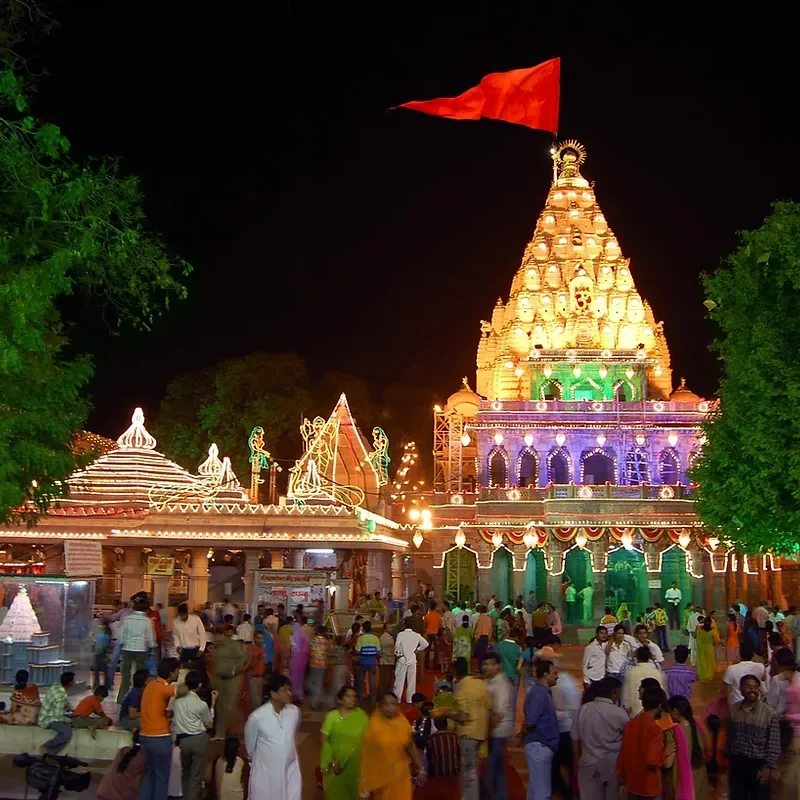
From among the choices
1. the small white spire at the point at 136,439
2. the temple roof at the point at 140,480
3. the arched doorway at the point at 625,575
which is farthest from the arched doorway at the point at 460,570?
the small white spire at the point at 136,439

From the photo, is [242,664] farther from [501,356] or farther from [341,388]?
[341,388]

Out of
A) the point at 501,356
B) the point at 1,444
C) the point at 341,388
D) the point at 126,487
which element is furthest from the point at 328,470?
the point at 1,444

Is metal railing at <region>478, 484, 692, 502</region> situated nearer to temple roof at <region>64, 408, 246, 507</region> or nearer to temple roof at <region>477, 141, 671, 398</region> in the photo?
temple roof at <region>477, 141, 671, 398</region>

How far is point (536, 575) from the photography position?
1831 inches

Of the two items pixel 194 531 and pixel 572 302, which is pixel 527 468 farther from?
pixel 194 531

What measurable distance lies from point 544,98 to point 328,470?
68.6 feet

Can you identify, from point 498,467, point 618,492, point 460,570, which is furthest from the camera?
point 498,467

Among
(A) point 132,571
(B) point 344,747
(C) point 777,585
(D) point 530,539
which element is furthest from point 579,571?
(B) point 344,747

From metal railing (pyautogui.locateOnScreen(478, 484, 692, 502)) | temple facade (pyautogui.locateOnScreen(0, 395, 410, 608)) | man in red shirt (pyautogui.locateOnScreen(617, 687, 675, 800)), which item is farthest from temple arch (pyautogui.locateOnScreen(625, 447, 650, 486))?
man in red shirt (pyautogui.locateOnScreen(617, 687, 675, 800))

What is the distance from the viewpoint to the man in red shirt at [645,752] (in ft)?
28.2

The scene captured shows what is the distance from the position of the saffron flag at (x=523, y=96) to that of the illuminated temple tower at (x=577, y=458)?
19351mm

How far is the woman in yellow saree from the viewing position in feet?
28.8

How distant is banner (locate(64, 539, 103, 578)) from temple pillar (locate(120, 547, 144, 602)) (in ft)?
42.1

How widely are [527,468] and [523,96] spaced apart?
2647cm
